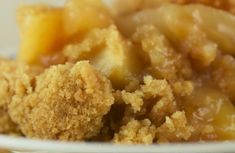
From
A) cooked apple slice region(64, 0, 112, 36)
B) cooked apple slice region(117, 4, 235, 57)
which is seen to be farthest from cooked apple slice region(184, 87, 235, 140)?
cooked apple slice region(64, 0, 112, 36)

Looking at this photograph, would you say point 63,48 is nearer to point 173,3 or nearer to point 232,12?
point 173,3

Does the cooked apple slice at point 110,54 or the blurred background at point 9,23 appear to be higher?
the blurred background at point 9,23

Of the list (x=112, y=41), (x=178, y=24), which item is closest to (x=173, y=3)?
(x=178, y=24)

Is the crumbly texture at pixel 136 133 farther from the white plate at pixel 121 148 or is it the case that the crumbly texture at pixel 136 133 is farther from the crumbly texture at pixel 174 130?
the white plate at pixel 121 148

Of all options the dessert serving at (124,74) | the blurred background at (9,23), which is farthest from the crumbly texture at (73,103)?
the blurred background at (9,23)

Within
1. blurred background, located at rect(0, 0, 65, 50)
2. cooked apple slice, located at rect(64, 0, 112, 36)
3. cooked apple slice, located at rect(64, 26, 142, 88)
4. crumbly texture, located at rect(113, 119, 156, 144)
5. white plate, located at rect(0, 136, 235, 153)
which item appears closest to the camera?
white plate, located at rect(0, 136, 235, 153)

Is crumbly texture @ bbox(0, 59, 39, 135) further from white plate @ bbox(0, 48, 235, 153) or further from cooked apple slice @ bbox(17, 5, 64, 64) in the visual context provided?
white plate @ bbox(0, 48, 235, 153)

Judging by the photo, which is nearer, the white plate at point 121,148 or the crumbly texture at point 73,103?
the white plate at point 121,148
